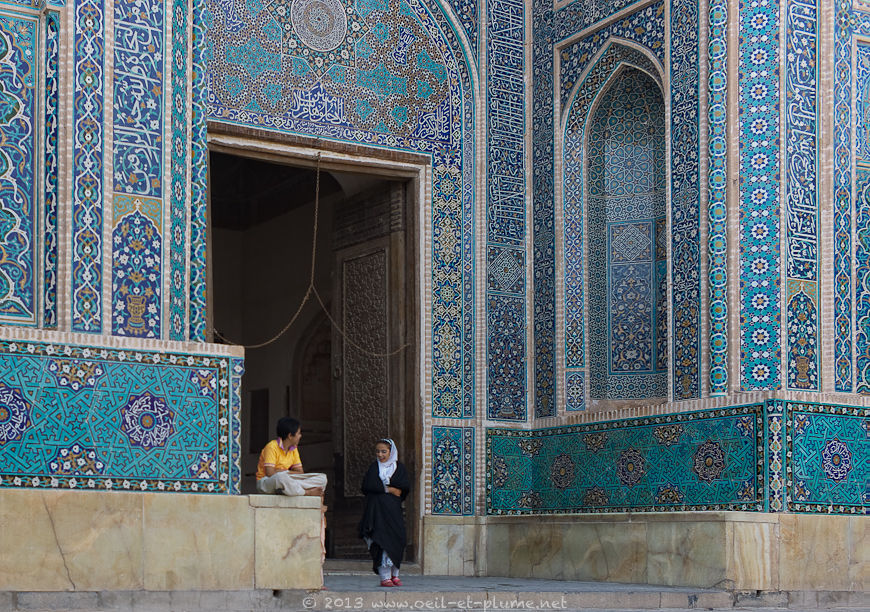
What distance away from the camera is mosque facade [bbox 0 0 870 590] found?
8.14m

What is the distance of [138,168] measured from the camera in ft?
27.6

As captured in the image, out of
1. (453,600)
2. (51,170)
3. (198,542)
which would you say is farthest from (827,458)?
(51,170)

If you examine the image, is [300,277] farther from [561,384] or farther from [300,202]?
[561,384]

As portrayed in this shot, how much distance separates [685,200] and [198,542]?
13.3 ft

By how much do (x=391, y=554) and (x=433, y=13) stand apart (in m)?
4.13

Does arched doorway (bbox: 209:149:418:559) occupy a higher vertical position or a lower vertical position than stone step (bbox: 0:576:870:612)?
higher

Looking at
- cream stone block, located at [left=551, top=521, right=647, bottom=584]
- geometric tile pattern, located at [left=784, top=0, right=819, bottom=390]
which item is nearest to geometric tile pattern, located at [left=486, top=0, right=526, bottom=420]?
cream stone block, located at [left=551, top=521, right=647, bottom=584]

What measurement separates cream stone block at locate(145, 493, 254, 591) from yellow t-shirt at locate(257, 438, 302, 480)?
381 millimetres

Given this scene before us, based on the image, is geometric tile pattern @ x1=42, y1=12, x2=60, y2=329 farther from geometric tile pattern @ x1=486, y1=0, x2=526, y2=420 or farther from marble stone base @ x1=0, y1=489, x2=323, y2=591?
geometric tile pattern @ x1=486, y1=0, x2=526, y2=420

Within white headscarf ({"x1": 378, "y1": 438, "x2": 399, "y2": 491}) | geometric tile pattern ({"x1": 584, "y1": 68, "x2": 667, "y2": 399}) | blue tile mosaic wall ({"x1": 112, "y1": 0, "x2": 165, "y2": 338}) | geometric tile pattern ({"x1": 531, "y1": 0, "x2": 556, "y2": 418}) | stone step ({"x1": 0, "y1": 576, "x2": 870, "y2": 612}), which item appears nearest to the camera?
stone step ({"x1": 0, "y1": 576, "x2": 870, "y2": 612})

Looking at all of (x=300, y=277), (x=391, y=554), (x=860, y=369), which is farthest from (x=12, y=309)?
(x=300, y=277)

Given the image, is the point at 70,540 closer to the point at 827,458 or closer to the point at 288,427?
the point at 288,427

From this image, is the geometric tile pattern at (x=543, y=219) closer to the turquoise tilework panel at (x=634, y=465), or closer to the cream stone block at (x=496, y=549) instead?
the turquoise tilework panel at (x=634, y=465)

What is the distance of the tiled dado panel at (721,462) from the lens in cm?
886
